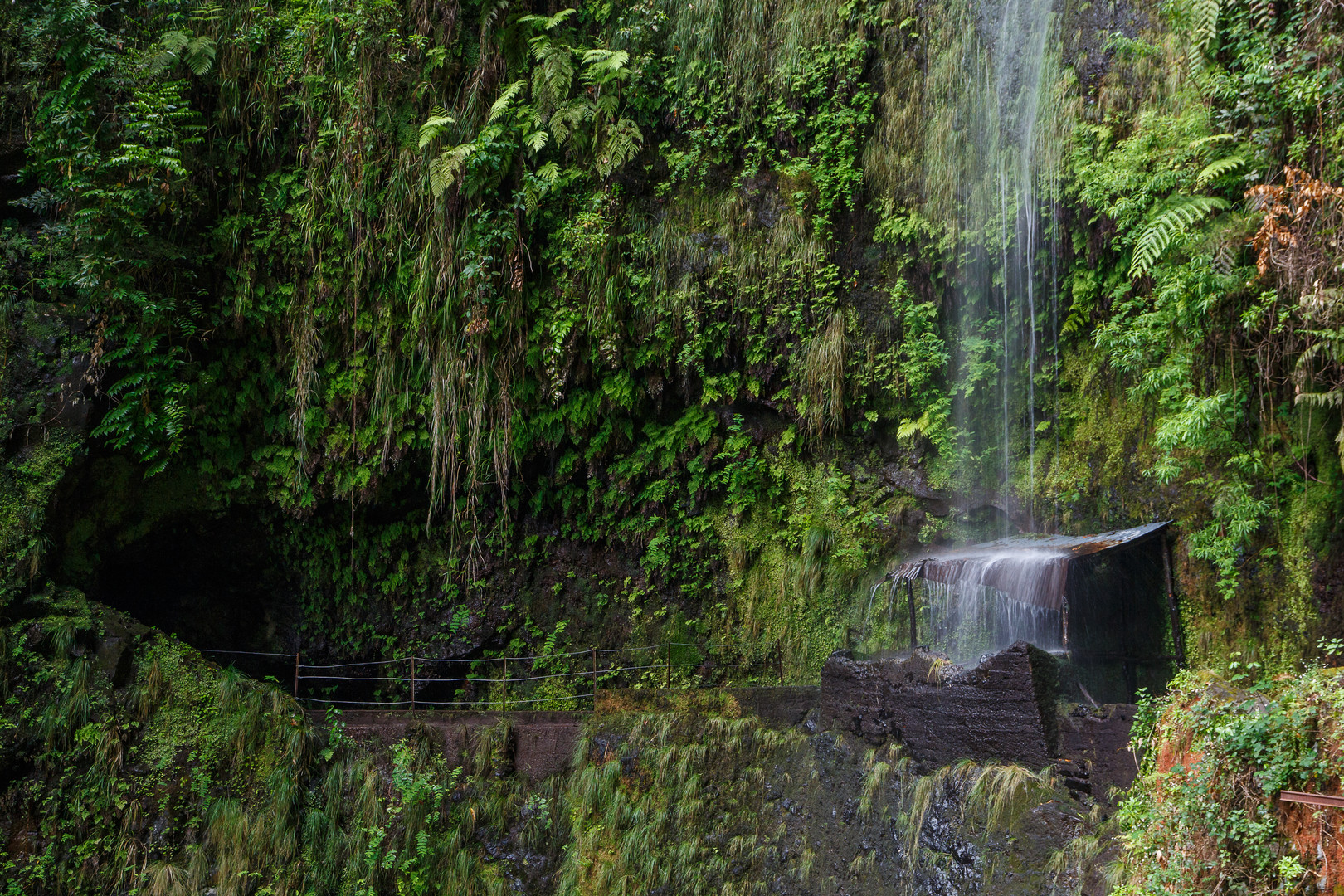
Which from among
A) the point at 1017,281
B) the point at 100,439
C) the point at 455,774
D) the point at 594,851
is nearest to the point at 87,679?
the point at 100,439

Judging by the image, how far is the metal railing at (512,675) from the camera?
29.9 feet

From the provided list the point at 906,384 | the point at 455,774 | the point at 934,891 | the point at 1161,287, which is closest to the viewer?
the point at 934,891

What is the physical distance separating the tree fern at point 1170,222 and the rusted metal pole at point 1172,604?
Answer: 233cm

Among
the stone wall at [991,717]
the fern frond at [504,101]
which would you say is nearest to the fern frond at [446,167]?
the fern frond at [504,101]

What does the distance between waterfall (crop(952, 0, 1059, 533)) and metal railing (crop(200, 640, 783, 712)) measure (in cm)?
315

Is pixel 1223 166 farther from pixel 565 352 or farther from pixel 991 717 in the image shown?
pixel 565 352

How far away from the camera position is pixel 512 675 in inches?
395

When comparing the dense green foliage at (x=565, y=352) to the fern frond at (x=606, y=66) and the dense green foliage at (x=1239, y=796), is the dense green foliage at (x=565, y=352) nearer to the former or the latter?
the fern frond at (x=606, y=66)

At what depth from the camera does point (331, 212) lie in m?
9.12

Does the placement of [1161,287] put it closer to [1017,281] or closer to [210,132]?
[1017,281]

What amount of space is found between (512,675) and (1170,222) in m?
8.32

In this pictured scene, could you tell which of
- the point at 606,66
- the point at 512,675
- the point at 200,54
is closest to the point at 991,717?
the point at 512,675

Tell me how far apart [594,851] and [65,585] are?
584 cm

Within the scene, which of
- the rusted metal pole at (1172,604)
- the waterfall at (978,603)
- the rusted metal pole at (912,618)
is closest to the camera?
the waterfall at (978,603)
